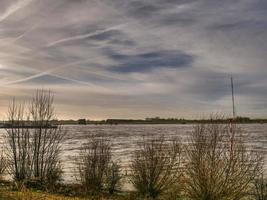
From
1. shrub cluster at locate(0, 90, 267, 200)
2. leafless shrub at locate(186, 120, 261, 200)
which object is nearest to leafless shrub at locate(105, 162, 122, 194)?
shrub cluster at locate(0, 90, 267, 200)

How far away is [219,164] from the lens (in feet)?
47.1

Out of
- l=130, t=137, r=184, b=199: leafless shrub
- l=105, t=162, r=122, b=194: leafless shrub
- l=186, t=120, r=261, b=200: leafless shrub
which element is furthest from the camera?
l=105, t=162, r=122, b=194: leafless shrub

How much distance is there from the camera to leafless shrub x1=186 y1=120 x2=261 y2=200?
14.3 m

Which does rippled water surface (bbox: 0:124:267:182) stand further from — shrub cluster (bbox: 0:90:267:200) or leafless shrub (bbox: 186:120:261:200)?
leafless shrub (bbox: 186:120:261:200)

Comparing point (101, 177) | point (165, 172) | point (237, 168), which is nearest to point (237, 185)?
point (237, 168)

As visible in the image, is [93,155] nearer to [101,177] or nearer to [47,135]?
[101,177]

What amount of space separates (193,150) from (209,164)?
2.70ft

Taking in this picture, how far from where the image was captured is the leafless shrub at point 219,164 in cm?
1426

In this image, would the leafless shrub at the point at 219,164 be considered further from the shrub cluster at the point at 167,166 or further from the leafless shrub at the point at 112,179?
the leafless shrub at the point at 112,179

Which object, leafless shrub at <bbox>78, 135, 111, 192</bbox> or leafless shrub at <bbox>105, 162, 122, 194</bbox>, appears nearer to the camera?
leafless shrub at <bbox>78, 135, 111, 192</bbox>

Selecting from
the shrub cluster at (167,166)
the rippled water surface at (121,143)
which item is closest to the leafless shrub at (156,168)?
the shrub cluster at (167,166)

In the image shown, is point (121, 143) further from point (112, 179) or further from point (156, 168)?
point (156, 168)

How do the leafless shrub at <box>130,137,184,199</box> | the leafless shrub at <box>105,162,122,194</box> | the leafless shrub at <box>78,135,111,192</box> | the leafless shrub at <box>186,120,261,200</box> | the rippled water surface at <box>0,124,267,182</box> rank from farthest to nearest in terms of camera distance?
the rippled water surface at <box>0,124,267,182</box>, the leafless shrub at <box>105,162,122,194</box>, the leafless shrub at <box>78,135,111,192</box>, the leafless shrub at <box>130,137,184,199</box>, the leafless shrub at <box>186,120,261,200</box>

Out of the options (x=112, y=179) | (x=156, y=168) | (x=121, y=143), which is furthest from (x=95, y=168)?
(x=121, y=143)
